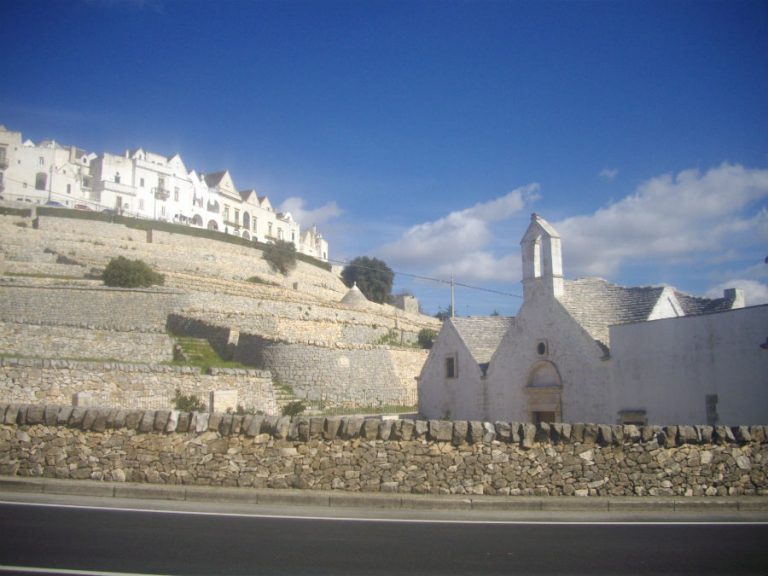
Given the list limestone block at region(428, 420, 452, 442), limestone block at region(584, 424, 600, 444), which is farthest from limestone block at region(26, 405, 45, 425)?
limestone block at region(584, 424, 600, 444)

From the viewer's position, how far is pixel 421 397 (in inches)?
1192

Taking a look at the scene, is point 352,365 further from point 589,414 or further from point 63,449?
point 63,449

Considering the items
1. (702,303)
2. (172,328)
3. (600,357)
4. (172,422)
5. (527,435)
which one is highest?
(172,328)

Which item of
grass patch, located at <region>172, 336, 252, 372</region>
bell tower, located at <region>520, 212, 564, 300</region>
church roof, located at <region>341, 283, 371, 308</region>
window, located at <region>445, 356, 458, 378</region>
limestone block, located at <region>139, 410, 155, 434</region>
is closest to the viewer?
limestone block, located at <region>139, 410, 155, 434</region>

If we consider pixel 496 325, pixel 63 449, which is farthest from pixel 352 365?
pixel 63 449

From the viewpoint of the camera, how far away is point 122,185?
79.9 m

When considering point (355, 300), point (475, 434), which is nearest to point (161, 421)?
point (475, 434)

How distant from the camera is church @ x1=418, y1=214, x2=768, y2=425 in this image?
58.4 ft

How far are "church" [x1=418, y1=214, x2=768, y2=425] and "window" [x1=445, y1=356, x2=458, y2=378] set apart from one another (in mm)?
45

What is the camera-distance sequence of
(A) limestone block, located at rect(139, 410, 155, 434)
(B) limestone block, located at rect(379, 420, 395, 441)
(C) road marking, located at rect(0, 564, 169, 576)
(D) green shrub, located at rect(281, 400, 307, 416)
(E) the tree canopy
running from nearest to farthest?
1. (C) road marking, located at rect(0, 564, 169, 576)
2. (B) limestone block, located at rect(379, 420, 395, 441)
3. (A) limestone block, located at rect(139, 410, 155, 434)
4. (D) green shrub, located at rect(281, 400, 307, 416)
5. (E) the tree canopy

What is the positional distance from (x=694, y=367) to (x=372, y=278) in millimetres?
66855

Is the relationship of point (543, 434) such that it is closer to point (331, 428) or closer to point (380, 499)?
point (380, 499)

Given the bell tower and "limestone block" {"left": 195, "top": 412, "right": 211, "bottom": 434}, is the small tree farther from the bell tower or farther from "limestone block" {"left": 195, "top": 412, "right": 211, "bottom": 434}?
"limestone block" {"left": 195, "top": 412, "right": 211, "bottom": 434}

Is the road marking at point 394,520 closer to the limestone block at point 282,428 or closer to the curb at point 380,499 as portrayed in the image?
the curb at point 380,499
